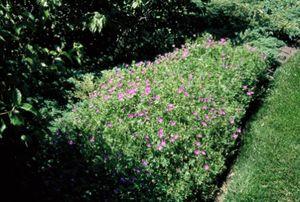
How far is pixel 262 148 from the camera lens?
5934mm

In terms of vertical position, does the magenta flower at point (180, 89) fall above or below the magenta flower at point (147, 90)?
below

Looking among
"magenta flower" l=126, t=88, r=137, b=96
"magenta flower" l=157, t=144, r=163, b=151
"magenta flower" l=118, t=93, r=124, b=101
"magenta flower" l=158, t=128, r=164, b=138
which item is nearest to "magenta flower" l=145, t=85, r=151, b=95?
"magenta flower" l=126, t=88, r=137, b=96

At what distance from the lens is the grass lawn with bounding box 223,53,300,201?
516cm

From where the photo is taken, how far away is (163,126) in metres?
4.78

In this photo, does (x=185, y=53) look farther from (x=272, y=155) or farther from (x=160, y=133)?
(x=160, y=133)

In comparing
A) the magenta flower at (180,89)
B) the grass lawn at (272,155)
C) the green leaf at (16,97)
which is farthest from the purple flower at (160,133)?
the green leaf at (16,97)

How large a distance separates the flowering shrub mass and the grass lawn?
1.21 feet

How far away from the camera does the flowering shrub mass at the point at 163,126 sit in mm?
4219

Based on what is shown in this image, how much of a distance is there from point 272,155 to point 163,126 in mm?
1890

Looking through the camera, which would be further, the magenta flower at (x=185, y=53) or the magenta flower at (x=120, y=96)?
the magenta flower at (x=185, y=53)

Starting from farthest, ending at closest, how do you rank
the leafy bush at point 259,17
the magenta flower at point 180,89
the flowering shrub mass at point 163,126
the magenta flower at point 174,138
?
the leafy bush at point 259,17, the magenta flower at point 180,89, the magenta flower at point 174,138, the flowering shrub mass at point 163,126

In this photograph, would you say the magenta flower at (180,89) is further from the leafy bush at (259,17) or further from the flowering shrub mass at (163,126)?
the leafy bush at (259,17)

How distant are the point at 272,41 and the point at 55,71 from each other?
19.6 feet

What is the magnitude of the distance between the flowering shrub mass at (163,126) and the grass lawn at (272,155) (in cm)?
37
